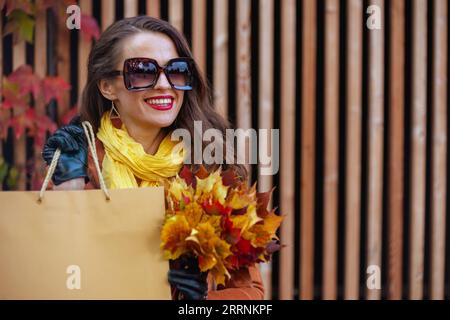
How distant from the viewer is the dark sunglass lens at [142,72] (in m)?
1.83

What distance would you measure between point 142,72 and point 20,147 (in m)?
1.90

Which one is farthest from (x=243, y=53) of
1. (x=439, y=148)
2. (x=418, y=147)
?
(x=439, y=148)

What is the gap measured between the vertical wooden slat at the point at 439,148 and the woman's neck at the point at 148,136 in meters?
2.27

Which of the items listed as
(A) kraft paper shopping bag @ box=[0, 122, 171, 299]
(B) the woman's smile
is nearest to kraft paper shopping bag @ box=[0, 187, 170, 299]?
(A) kraft paper shopping bag @ box=[0, 122, 171, 299]

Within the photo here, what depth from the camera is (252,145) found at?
3.59m

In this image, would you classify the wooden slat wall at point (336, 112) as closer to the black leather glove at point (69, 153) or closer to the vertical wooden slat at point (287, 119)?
the vertical wooden slat at point (287, 119)

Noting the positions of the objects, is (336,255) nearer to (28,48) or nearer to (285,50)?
(285,50)

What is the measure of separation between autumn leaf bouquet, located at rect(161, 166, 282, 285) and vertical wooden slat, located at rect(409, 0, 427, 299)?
7.70 ft

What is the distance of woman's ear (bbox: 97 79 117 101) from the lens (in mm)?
1945

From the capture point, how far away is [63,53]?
3520 millimetres

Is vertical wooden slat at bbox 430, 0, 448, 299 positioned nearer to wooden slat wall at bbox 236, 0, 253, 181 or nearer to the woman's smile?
wooden slat wall at bbox 236, 0, 253, 181

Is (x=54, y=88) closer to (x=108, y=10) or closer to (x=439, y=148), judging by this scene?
(x=108, y=10)

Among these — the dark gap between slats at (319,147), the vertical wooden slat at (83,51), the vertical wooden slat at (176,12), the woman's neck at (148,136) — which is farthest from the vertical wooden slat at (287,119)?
the woman's neck at (148,136)

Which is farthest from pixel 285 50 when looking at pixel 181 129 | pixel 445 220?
pixel 181 129
